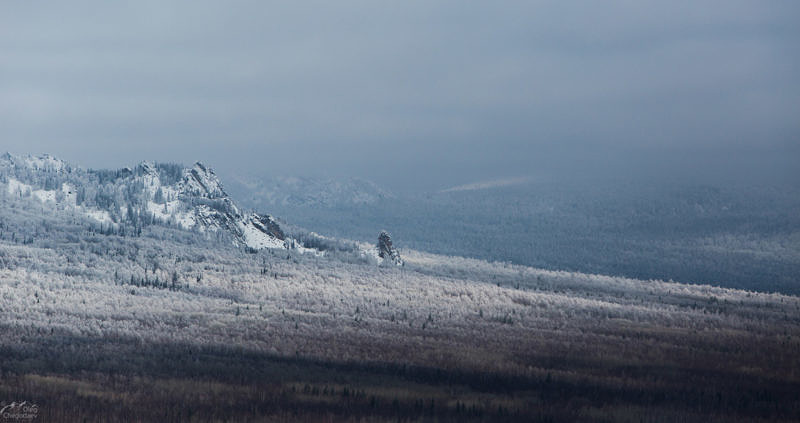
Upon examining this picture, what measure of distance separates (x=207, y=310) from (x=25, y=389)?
30.1 metres

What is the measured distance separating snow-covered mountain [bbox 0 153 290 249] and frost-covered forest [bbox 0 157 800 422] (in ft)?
72.4

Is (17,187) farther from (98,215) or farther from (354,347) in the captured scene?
(354,347)

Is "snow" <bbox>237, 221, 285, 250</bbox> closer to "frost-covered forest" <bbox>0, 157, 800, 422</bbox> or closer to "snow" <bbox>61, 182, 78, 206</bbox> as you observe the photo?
"frost-covered forest" <bbox>0, 157, 800, 422</bbox>

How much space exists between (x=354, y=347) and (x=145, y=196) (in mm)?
87093

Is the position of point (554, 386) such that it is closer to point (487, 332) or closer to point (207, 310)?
point (487, 332)

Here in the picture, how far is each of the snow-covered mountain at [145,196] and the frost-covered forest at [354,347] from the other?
2206 centimetres

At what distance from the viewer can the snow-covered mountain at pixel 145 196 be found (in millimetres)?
108375

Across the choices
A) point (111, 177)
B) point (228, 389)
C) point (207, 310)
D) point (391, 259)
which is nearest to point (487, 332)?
point (207, 310)

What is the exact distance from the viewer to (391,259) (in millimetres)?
112250

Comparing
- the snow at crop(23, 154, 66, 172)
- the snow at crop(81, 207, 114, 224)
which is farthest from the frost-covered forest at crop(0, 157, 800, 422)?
the snow at crop(23, 154, 66, 172)

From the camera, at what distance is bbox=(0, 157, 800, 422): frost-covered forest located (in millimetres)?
22609

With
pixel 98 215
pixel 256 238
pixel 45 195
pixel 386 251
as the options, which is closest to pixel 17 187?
pixel 45 195

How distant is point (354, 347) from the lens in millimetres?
36250

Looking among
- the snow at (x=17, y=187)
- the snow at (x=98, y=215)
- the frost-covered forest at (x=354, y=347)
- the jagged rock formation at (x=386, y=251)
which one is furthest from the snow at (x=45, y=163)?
the jagged rock formation at (x=386, y=251)
